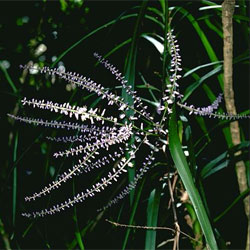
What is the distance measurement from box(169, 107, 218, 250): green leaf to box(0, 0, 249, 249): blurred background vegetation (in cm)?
39

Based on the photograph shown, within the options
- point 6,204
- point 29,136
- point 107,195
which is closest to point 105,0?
point 29,136

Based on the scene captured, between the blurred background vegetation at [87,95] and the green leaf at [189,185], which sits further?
the blurred background vegetation at [87,95]

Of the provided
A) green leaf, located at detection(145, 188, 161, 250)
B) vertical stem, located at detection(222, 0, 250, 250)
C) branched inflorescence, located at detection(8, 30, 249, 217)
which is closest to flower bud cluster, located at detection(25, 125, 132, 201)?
branched inflorescence, located at detection(8, 30, 249, 217)

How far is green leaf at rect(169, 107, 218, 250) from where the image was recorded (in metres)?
0.58

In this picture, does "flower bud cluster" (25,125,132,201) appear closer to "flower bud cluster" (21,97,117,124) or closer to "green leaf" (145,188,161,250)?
"flower bud cluster" (21,97,117,124)

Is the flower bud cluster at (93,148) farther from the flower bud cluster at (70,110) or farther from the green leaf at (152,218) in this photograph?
the green leaf at (152,218)

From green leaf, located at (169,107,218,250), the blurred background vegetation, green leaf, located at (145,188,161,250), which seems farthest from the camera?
the blurred background vegetation

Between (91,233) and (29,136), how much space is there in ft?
1.12

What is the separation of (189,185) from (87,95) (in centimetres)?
52

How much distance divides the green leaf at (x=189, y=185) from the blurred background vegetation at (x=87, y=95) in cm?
39

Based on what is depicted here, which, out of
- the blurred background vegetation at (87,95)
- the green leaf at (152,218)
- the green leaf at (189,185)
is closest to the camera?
the green leaf at (189,185)

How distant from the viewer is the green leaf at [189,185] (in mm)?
576

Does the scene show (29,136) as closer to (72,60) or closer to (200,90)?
(72,60)

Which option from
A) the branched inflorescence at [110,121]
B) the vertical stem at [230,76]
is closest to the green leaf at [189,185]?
the branched inflorescence at [110,121]
